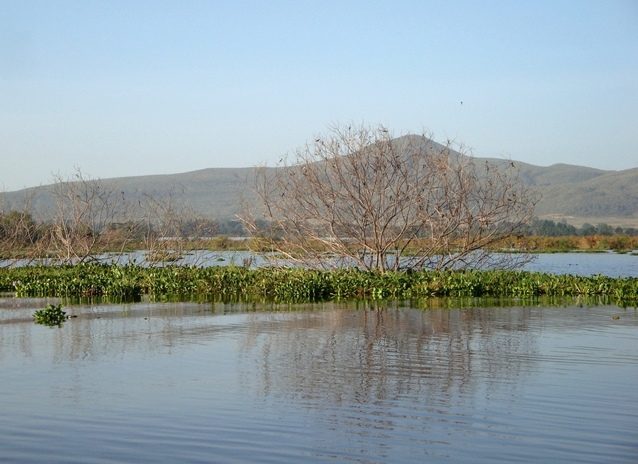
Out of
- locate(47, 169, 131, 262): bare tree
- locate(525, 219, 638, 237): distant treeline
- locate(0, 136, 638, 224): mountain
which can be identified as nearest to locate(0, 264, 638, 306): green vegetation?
locate(47, 169, 131, 262): bare tree

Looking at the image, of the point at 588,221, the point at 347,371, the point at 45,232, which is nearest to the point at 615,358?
the point at 347,371

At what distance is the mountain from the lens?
123 meters

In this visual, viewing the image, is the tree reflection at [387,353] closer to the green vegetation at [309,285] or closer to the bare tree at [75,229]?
the green vegetation at [309,285]

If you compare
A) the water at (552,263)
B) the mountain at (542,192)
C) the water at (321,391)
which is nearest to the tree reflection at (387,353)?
the water at (321,391)

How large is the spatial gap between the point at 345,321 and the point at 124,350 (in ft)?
18.9

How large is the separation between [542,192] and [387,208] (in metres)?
115

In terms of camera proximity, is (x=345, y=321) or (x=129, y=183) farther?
(x=129, y=183)

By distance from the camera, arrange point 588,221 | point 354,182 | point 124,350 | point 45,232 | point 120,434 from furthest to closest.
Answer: point 588,221 → point 45,232 → point 354,182 → point 124,350 → point 120,434

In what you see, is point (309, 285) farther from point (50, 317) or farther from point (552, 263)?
point (552, 263)

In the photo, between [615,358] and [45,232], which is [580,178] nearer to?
[45,232]

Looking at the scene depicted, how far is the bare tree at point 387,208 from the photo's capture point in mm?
28812

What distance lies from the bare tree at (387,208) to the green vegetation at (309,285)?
144 cm

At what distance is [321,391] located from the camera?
1230cm

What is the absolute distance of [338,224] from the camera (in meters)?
29.1
